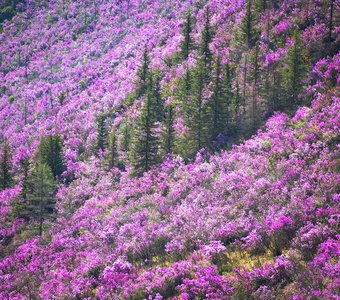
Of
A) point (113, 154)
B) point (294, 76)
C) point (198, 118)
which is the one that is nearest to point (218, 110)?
point (198, 118)

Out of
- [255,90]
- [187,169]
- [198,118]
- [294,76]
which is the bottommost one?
[187,169]

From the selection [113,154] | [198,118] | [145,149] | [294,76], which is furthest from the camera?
[113,154]

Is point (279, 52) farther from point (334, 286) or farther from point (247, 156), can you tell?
point (334, 286)

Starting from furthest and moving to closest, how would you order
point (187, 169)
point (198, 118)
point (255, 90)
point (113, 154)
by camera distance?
1. point (113, 154)
2. point (255, 90)
3. point (198, 118)
4. point (187, 169)

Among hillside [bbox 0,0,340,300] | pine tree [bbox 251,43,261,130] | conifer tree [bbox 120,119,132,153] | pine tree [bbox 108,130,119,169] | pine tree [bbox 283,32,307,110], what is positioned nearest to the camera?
hillside [bbox 0,0,340,300]

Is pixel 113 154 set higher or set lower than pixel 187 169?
lower

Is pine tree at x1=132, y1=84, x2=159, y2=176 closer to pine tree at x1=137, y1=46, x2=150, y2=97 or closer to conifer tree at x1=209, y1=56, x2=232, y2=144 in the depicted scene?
conifer tree at x1=209, y1=56, x2=232, y2=144

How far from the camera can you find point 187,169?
80.2 ft

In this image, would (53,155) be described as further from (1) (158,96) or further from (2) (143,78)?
(2) (143,78)

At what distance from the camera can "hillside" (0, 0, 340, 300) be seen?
37.8 feet

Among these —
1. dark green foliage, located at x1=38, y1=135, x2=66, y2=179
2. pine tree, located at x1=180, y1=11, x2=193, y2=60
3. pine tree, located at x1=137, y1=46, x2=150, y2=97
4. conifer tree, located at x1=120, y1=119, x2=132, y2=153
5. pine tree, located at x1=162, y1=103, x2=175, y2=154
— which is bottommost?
dark green foliage, located at x1=38, y1=135, x2=66, y2=179

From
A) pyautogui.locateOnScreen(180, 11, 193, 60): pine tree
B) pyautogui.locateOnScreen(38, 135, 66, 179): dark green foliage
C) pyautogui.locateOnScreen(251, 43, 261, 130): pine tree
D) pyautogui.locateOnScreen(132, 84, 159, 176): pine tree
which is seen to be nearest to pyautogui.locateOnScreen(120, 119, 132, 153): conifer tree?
pyautogui.locateOnScreen(132, 84, 159, 176): pine tree

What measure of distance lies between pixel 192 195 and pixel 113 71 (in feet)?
144

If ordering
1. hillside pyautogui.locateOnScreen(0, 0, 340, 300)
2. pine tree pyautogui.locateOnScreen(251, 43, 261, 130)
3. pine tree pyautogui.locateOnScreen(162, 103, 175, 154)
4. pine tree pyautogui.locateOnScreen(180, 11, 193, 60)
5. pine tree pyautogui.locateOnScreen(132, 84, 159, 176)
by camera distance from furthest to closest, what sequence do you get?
pine tree pyautogui.locateOnScreen(180, 11, 193, 60), pine tree pyautogui.locateOnScreen(162, 103, 175, 154), pine tree pyautogui.locateOnScreen(132, 84, 159, 176), pine tree pyautogui.locateOnScreen(251, 43, 261, 130), hillside pyautogui.locateOnScreen(0, 0, 340, 300)
